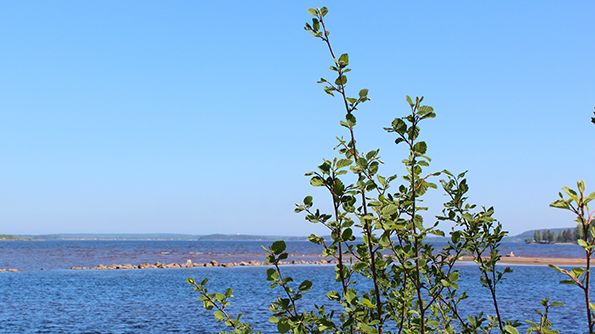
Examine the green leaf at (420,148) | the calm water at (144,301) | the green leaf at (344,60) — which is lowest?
the calm water at (144,301)

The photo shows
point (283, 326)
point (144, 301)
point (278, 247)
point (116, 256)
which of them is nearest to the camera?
point (283, 326)

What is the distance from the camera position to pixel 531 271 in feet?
213

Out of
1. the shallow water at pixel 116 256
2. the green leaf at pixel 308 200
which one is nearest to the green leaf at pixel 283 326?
the green leaf at pixel 308 200

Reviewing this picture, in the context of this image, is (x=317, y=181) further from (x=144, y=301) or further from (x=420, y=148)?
(x=144, y=301)

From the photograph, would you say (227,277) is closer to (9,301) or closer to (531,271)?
(9,301)

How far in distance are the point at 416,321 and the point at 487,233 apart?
2.68 ft

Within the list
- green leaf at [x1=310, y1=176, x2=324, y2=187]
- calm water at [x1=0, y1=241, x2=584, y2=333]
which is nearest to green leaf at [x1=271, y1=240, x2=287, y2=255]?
green leaf at [x1=310, y1=176, x2=324, y2=187]

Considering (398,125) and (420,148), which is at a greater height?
(398,125)

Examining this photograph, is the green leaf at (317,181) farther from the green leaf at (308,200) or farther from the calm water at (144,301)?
the calm water at (144,301)

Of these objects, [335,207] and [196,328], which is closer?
[335,207]

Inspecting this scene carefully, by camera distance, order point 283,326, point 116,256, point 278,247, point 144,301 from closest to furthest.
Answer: point 283,326 → point 278,247 → point 144,301 → point 116,256

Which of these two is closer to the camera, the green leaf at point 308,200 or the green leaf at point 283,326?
the green leaf at point 283,326

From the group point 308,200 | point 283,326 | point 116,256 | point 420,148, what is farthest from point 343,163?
point 116,256

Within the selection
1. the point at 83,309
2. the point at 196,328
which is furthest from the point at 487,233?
the point at 83,309
